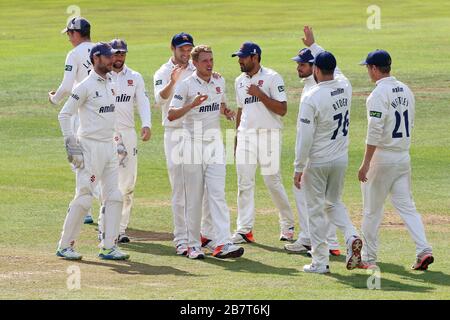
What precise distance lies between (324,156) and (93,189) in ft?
9.25

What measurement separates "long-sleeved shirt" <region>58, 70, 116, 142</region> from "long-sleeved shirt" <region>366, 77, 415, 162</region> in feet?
10.1

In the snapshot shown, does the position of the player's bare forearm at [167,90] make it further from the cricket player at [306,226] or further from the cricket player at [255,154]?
the cricket player at [306,226]

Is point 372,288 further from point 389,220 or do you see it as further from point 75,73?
point 75,73

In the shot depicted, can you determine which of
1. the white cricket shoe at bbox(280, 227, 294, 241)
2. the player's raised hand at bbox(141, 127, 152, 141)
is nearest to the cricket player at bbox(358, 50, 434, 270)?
the white cricket shoe at bbox(280, 227, 294, 241)

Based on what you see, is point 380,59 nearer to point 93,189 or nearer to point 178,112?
point 178,112

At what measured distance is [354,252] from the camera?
12.7m

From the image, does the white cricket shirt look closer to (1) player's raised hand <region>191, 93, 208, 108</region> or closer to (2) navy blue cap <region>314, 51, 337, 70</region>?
(2) navy blue cap <region>314, 51, 337, 70</region>

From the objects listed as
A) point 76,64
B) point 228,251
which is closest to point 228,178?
point 76,64

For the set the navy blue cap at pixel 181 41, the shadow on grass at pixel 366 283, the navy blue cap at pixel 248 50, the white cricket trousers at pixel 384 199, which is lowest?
the shadow on grass at pixel 366 283

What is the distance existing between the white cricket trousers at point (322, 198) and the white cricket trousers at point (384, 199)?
367 mm

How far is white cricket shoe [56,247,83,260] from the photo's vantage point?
13594 millimetres

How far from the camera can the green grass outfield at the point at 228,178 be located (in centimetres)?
1206

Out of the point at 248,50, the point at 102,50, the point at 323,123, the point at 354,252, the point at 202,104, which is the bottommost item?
the point at 354,252

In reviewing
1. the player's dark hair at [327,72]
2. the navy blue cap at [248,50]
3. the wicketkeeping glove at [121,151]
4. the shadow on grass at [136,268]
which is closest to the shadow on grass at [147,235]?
the wicketkeeping glove at [121,151]
